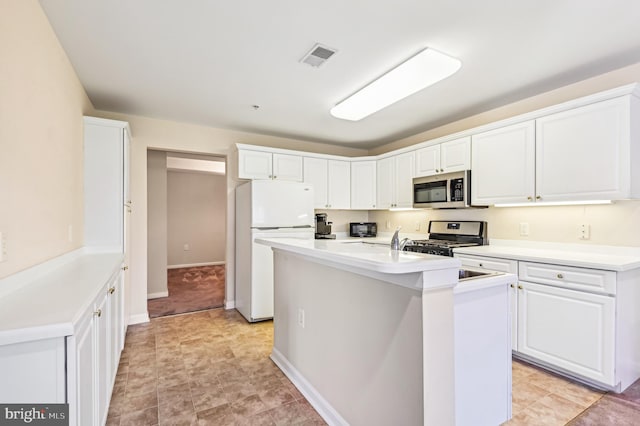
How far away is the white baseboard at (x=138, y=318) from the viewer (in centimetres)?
352

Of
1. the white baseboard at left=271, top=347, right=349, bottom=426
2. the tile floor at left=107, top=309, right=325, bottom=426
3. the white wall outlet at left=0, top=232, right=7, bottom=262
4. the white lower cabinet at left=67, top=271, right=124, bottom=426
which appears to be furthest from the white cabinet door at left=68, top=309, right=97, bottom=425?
the white baseboard at left=271, top=347, right=349, bottom=426

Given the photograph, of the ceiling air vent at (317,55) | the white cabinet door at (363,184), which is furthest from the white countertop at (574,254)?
the ceiling air vent at (317,55)

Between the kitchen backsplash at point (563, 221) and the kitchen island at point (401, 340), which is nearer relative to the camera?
the kitchen island at point (401, 340)

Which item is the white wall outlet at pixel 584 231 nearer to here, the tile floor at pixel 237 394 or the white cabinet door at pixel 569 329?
the white cabinet door at pixel 569 329

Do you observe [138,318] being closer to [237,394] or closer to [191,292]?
[191,292]

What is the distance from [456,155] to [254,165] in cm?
241

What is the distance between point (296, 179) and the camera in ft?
→ 13.8

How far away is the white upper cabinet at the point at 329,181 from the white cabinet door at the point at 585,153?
250cm

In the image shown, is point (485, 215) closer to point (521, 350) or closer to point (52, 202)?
point (521, 350)

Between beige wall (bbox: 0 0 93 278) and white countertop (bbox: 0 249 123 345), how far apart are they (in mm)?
92

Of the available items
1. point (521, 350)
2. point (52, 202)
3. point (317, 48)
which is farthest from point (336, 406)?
point (317, 48)

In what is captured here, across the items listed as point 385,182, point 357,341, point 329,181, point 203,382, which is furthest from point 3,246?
point 385,182

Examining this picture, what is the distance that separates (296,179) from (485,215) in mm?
2385

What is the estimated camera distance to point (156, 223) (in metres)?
4.60
